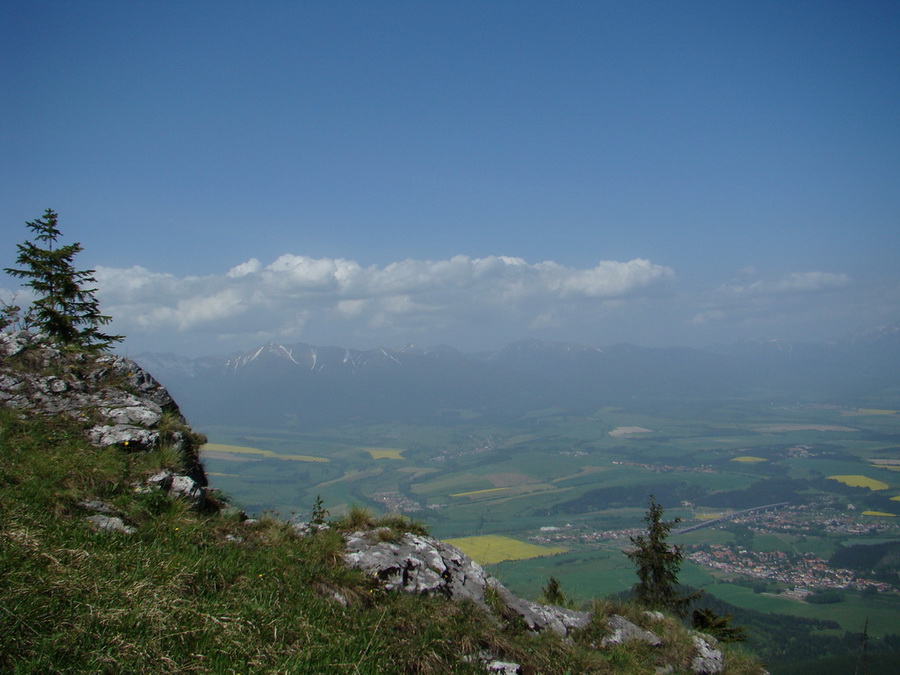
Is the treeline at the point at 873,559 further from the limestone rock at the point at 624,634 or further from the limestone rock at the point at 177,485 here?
the limestone rock at the point at 177,485

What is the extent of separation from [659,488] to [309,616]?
14624 centimetres

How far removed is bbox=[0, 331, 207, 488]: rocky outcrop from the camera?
8969 mm

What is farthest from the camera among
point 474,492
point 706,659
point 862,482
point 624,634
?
point 474,492

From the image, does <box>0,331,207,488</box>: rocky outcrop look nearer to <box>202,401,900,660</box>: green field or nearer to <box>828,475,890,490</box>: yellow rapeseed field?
<box>202,401,900,660</box>: green field

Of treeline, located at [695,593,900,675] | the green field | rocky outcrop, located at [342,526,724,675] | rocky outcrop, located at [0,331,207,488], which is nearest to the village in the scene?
the green field

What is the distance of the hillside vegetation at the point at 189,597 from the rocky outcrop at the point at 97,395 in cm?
30

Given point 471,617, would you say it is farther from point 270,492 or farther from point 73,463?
point 270,492

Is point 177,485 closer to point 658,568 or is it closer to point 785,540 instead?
point 658,568

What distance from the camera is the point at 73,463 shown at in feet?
24.1

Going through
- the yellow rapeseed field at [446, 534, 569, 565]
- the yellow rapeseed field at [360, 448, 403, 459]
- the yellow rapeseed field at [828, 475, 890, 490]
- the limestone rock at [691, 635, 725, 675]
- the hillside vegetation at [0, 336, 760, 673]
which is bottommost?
the yellow rapeseed field at [360, 448, 403, 459]

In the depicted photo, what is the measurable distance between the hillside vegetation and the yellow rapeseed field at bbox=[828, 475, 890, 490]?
158 m

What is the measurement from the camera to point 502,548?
7006 cm

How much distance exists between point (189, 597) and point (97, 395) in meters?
7.25

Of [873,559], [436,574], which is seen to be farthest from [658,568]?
[873,559]
